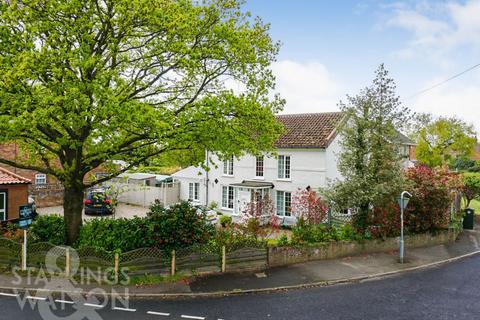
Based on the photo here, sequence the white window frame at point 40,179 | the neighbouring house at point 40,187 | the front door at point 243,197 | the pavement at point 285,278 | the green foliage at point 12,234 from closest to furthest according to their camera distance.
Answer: the pavement at point 285,278
the green foliage at point 12,234
the front door at point 243,197
the neighbouring house at point 40,187
the white window frame at point 40,179

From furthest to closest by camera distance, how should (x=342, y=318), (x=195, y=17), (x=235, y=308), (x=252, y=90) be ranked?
(x=252, y=90)
(x=195, y=17)
(x=235, y=308)
(x=342, y=318)

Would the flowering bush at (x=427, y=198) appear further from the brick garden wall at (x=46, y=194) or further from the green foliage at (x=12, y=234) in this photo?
the brick garden wall at (x=46, y=194)

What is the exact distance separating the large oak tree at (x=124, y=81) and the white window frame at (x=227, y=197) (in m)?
15.8

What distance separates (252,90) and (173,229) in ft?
21.1

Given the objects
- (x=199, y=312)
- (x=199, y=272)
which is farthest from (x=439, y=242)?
(x=199, y=312)

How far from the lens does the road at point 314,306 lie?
32.4ft

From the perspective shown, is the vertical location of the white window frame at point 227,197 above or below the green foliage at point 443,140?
below

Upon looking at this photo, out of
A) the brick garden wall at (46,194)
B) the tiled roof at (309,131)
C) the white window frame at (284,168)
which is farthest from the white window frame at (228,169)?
the brick garden wall at (46,194)

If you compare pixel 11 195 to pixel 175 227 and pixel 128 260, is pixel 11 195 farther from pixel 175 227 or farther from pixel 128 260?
pixel 175 227

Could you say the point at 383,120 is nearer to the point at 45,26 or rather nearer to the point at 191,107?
the point at 191,107

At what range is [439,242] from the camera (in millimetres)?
20125

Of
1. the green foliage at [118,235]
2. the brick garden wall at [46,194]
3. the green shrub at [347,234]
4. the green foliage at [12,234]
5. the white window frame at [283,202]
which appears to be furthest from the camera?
the brick garden wall at [46,194]

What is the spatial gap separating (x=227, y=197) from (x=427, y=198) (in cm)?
1617

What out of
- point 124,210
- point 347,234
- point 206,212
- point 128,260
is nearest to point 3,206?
point 124,210
